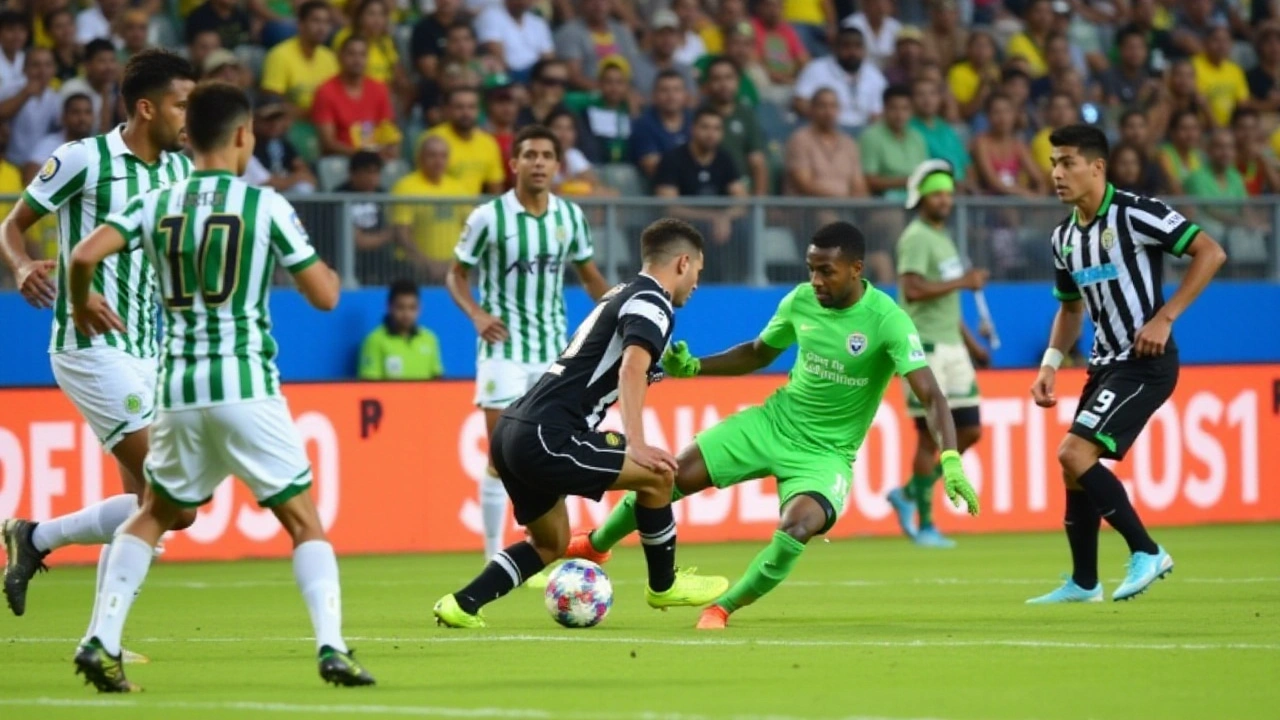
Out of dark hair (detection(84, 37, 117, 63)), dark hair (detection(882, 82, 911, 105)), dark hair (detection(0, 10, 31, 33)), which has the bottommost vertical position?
dark hair (detection(882, 82, 911, 105))

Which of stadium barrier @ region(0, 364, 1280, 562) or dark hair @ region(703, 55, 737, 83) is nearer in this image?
stadium barrier @ region(0, 364, 1280, 562)

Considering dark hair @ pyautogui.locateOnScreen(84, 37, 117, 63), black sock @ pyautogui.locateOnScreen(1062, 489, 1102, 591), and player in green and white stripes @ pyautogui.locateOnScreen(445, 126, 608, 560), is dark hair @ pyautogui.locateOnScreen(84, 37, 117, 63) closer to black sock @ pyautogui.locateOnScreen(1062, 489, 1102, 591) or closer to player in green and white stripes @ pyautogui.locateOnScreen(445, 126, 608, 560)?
player in green and white stripes @ pyautogui.locateOnScreen(445, 126, 608, 560)

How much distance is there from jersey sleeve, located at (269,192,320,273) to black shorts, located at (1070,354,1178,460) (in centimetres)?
461

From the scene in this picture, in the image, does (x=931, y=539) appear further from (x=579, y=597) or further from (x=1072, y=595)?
(x=579, y=597)

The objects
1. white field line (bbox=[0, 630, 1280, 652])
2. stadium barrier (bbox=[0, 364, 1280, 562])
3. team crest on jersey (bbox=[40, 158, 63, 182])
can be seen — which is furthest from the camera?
stadium barrier (bbox=[0, 364, 1280, 562])

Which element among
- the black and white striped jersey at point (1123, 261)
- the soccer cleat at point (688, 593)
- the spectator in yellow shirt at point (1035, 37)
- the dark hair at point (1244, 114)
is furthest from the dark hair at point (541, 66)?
the soccer cleat at point (688, 593)

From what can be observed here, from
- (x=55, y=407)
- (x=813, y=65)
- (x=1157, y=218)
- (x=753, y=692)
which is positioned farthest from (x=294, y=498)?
(x=813, y=65)

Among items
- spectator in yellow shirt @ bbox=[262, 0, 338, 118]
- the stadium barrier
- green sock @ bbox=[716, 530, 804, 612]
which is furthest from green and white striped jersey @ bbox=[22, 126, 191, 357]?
spectator in yellow shirt @ bbox=[262, 0, 338, 118]

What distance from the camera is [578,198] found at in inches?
651

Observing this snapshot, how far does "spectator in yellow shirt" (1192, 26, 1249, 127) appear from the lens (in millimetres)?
22152

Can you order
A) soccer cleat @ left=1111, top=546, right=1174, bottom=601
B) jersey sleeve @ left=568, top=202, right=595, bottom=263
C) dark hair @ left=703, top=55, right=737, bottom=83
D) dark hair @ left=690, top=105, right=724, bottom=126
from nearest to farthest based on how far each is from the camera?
soccer cleat @ left=1111, top=546, right=1174, bottom=601 < jersey sleeve @ left=568, top=202, right=595, bottom=263 < dark hair @ left=690, top=105, right=724, bottom=126 < dark hair @ left=703, top=55, right=737, bottom=83

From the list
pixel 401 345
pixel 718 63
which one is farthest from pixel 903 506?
pixel 718 63

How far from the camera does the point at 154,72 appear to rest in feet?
28.4

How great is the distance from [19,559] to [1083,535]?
495cm
